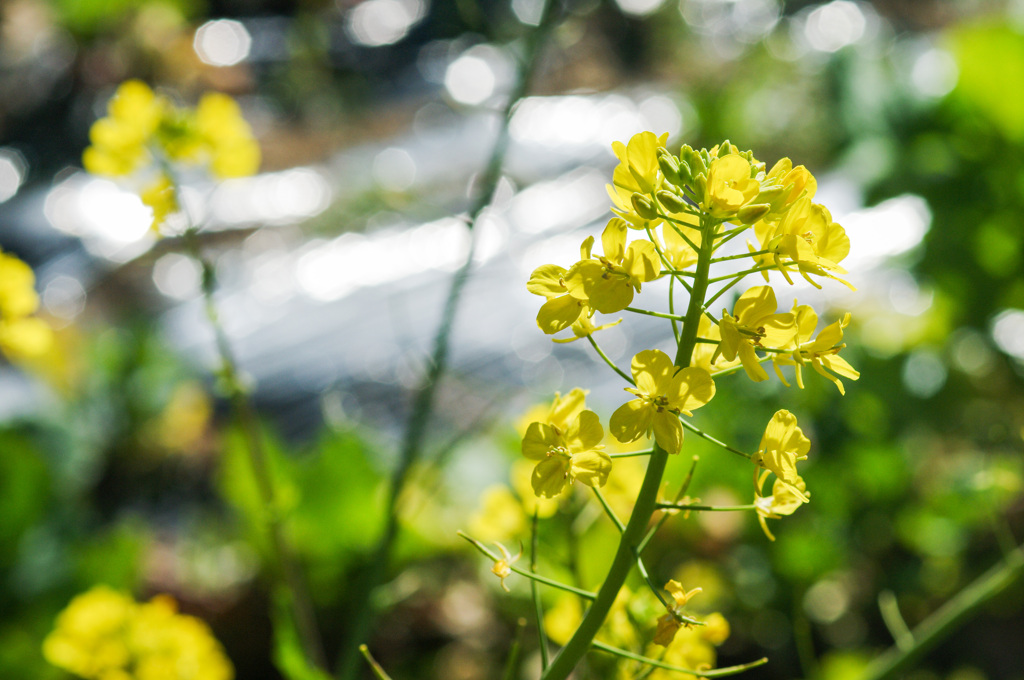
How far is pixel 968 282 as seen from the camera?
5.53 feet

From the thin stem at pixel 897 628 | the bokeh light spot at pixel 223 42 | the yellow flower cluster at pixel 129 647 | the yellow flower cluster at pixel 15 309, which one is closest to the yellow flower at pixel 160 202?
the yellow flower cluster at pixel 15 309

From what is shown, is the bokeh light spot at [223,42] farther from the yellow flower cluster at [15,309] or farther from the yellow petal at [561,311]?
the yellow petal at [561,311]

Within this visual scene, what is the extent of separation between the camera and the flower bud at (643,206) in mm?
384

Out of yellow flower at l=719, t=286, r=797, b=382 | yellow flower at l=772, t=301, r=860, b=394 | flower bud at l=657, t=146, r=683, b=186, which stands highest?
flower bud at l=657, t=146, r=683, b=186

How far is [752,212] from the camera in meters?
0.38

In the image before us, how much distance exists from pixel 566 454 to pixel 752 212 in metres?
0.17

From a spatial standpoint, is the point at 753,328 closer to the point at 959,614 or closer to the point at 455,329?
the point at 959,614

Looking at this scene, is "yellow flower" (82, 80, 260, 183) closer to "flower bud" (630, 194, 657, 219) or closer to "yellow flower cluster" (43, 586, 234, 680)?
"yellow flower cluster" (43, 586, 234, 680)

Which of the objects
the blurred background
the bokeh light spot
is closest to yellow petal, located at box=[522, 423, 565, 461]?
the blurred background

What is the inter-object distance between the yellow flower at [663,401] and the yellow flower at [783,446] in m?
0.05

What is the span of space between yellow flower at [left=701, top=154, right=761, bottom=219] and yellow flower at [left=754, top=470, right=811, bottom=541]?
0.52 feet

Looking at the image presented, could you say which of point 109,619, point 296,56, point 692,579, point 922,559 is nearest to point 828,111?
point 922,559

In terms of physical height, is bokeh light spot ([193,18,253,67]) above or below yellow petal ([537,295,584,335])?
below

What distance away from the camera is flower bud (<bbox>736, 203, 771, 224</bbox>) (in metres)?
0.38
